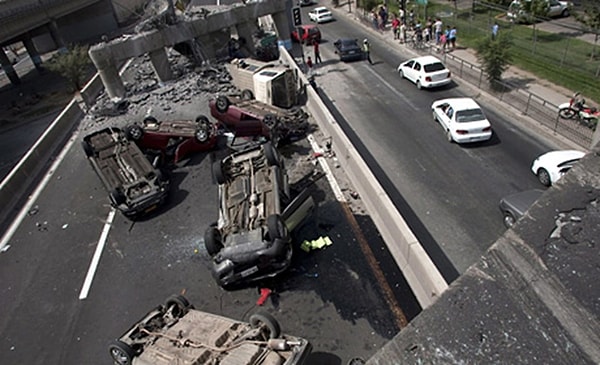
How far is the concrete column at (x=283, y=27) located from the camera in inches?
1193

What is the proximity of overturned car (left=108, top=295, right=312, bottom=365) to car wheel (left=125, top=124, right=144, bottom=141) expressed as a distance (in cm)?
901

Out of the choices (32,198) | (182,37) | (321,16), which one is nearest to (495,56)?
(182,37)

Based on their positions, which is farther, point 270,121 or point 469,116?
point 469,116

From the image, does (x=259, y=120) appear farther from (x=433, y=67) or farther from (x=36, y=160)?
(x=433, y=67)

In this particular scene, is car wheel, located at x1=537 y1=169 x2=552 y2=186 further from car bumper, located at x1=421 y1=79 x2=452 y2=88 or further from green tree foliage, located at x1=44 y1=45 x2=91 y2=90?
green tree foliage, located at x1=44 y1=45 x2=91 y2=90

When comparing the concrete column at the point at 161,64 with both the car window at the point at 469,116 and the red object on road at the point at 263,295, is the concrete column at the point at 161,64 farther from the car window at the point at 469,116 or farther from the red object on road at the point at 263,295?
the red object on road at the point at 263,295

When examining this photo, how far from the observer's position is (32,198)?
50.5 ft

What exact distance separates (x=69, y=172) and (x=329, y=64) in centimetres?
1793

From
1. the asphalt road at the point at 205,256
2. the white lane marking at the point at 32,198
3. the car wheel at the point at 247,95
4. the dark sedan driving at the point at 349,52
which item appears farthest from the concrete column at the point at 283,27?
the white lane marking at the point at 32,198

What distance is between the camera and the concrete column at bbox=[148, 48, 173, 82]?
25.5 metres

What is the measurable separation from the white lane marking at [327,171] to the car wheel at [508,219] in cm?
471

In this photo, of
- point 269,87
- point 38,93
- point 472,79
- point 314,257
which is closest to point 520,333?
point 314,257

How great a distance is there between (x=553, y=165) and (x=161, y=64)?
906 inches

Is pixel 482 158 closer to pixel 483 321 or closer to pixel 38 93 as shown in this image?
pixel 483 321
